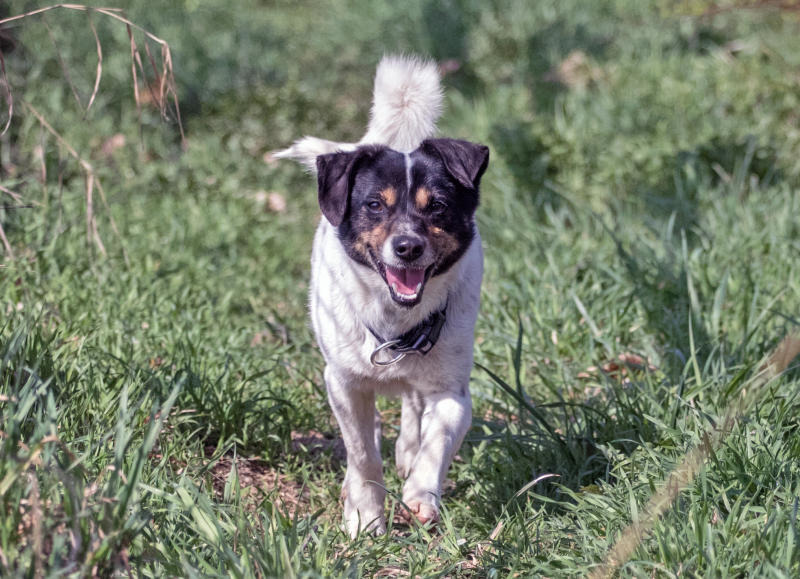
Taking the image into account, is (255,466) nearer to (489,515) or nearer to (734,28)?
(489,515)

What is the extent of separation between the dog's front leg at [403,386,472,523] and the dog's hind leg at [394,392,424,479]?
0.25 metres

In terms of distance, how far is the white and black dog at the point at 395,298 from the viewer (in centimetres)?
311

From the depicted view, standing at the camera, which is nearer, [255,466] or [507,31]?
[255,466]

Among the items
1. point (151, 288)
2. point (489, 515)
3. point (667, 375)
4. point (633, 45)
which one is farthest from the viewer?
point (633, 45)

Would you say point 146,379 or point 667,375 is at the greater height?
point 146,379

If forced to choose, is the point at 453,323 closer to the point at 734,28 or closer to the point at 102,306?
the point at 102,306

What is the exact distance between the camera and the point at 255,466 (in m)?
3.51

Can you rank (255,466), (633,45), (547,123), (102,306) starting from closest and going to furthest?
(255,466) < (102,306) < (547,123) < (633,45)

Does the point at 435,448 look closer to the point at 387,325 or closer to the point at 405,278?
the point at 387,325

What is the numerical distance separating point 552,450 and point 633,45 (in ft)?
17.8

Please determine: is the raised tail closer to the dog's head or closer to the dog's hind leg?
the dog's head

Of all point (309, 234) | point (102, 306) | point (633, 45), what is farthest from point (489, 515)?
point (633, 45)

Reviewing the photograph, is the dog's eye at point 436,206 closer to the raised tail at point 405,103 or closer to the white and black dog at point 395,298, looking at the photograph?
the white and black dog at point 395,298

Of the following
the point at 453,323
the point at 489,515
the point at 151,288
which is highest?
the point at 453,323
